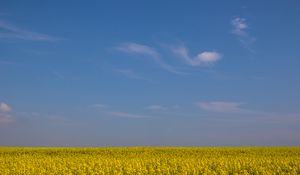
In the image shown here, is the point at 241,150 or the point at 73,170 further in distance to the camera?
the point at 241,150

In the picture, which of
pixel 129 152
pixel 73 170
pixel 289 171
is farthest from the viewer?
pixel 129 152

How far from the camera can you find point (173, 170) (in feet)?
96.7

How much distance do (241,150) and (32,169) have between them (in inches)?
1335

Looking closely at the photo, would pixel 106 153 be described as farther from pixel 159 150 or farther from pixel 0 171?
pixel 0 171

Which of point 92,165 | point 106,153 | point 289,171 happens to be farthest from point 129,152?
point 289,171

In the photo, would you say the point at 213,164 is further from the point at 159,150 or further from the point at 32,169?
the point at 159,150

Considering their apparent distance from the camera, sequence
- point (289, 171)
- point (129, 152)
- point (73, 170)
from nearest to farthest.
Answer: point (289, 171) → point (73, 170) → point (129, 152)

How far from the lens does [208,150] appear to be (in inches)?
2281

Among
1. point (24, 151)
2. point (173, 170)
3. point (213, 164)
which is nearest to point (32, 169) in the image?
point (173, 170)

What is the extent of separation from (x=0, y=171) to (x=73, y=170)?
5.33m

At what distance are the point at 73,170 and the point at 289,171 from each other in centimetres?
1447

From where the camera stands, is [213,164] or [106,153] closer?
[213,164]

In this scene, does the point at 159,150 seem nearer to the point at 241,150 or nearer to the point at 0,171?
the point at 241,150

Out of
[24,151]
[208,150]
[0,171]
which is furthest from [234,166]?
[24,151]
